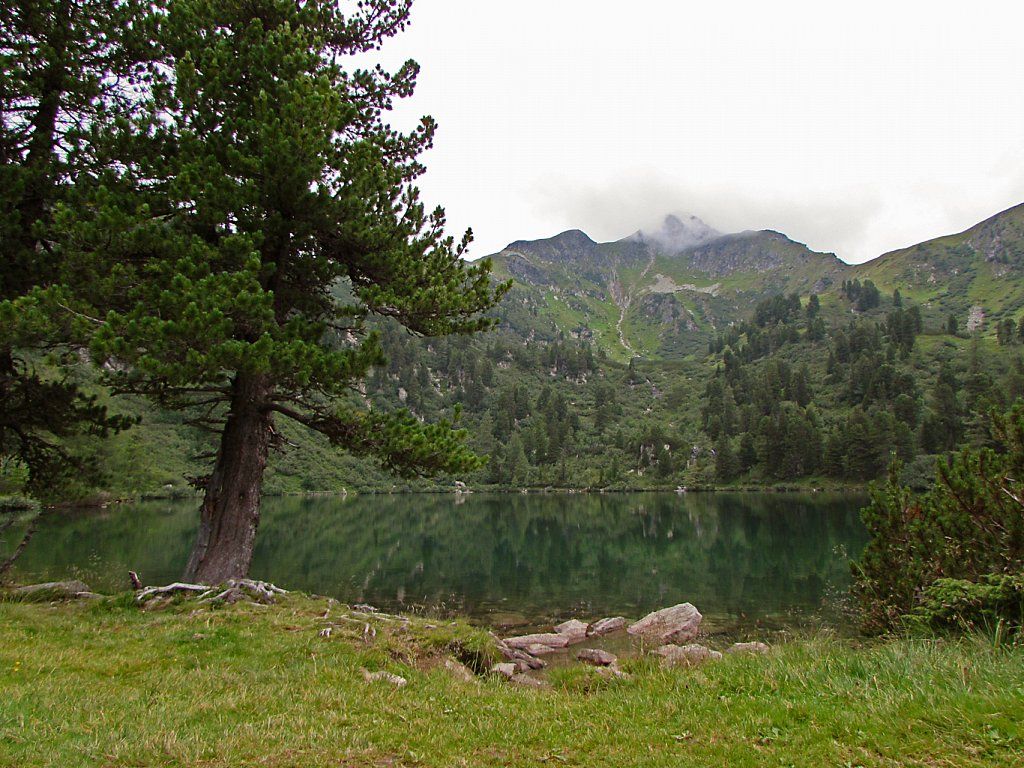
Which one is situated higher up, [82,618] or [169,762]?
[169,762]

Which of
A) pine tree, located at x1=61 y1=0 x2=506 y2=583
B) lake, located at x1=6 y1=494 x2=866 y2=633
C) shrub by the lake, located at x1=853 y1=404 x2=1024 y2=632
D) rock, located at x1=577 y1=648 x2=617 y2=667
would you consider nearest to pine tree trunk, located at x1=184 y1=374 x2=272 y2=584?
pine tree, located at x1=61 y1=0 x2=506 y2=583

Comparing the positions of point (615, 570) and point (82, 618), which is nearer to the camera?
point (82, 618)

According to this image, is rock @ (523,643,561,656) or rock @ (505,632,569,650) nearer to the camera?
rock @ (523,643,561,656)

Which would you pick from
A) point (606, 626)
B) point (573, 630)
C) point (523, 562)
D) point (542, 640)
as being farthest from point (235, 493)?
point (523, 562)

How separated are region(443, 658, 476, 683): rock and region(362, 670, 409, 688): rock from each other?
4.13 ft

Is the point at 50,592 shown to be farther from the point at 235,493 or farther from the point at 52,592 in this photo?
the point at 235,493

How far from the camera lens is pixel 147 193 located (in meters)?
13.4

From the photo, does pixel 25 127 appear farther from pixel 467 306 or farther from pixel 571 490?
pixel 571 490

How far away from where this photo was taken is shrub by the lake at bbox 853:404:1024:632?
8961mm

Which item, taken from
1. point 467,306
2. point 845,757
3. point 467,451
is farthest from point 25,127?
point 845,757

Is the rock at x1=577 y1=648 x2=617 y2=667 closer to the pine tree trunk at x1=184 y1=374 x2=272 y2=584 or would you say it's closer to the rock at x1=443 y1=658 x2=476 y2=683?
the rock at x1=443 y1=658 x2=476 y2=683

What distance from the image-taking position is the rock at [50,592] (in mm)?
13471

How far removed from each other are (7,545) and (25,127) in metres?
38.1

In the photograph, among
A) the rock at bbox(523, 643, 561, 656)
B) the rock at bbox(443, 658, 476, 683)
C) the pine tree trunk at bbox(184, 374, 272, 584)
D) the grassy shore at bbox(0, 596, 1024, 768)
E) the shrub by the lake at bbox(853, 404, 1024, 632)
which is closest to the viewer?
the grassy shore at bbox(0, 596, 1024, 768)
